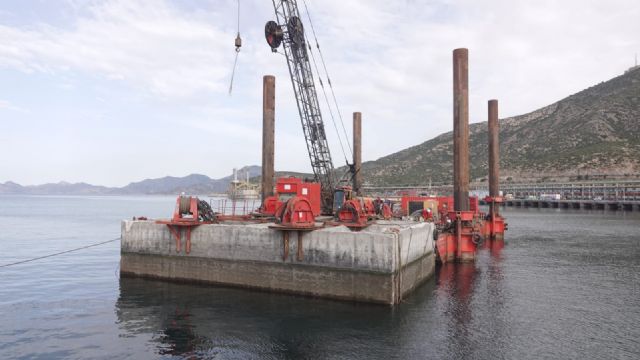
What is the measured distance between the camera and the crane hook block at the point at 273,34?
3700 cm

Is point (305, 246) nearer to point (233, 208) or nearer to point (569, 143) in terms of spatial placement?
point (233, 208)

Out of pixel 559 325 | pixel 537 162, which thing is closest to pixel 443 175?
pixel 537 162

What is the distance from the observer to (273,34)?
3703 centimetres

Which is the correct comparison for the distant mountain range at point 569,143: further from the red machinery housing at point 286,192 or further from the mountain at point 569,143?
the red machinery housing at point 286,192

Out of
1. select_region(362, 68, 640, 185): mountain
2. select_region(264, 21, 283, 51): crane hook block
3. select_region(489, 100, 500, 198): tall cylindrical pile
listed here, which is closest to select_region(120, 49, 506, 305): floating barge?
select_region(264, 21, 283, 51): crane hook block

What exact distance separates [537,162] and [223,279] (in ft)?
485

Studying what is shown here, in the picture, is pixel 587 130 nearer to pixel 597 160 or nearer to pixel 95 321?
pixel 597 160

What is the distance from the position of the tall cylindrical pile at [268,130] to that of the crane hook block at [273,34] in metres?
7.06

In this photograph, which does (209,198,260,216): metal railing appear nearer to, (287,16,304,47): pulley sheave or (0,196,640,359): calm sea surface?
(0,196,640,359): calm sea surface

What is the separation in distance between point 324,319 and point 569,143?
153m

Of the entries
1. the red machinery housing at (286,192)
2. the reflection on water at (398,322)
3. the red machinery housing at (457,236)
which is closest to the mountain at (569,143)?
the red machinery housing at (457,236)

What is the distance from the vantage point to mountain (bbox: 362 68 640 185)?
5004 inches

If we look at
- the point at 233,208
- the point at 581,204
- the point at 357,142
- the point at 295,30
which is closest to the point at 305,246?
the point at 233,208

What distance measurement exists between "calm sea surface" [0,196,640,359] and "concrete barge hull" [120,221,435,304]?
63cm
